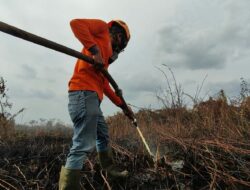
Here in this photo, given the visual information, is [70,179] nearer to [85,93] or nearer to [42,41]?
[85,93]

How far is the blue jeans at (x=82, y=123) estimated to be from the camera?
3.49 metres

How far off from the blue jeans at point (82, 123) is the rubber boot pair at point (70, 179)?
0.05 metres

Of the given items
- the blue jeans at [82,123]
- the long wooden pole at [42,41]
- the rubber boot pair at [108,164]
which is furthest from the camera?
the rubber boot pair at [108,164]

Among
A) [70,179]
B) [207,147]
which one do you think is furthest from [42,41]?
[207,147]

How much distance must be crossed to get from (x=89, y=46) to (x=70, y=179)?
1.22 metres

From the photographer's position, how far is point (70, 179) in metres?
3.50

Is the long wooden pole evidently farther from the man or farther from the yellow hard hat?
the yellow hard hat

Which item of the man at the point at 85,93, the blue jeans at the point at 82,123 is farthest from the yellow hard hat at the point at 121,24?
the blue jeans at the point at 82,123

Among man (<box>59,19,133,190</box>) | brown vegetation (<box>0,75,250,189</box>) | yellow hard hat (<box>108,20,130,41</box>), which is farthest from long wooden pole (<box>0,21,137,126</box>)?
brown vegetation (<box>0,75,250,189</box>)

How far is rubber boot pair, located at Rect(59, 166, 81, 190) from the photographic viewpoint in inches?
137

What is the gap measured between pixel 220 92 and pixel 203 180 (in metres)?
3.24

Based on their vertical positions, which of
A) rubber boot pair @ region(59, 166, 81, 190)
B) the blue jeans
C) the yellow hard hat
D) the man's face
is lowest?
rubber boot pair @ region(59, 166, 81, 190)

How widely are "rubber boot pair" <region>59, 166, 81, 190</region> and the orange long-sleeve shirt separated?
761 millimetres

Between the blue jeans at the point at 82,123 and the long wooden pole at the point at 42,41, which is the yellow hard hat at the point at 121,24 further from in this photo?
the blue jeans at the point at 82,123
